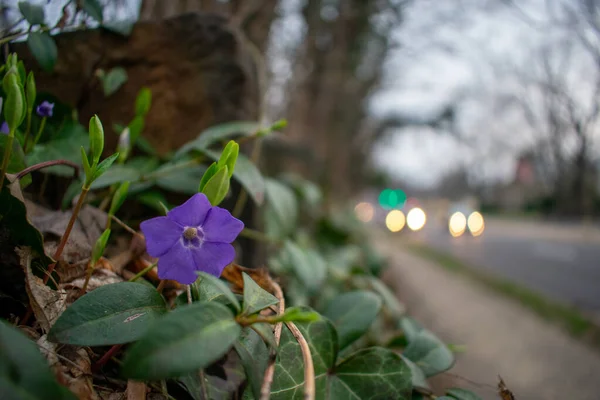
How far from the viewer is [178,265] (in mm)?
448

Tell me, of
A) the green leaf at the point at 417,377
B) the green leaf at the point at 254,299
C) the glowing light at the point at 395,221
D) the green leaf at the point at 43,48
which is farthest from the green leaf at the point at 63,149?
the glowing light at the point at 395,221

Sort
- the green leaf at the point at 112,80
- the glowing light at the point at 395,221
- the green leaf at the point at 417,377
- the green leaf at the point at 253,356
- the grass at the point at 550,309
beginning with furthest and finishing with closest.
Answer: the glowing light at the point at 395,221
the grass at the point at 550,309
the green leaf at the point at 112,80
the green leaf at the point at 417,377
the green leaf at the point at 253,356

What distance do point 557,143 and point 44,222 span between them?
1145 cm

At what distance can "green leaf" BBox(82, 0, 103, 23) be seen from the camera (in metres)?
0.83

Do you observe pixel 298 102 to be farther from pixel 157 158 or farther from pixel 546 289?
pixel 157 158

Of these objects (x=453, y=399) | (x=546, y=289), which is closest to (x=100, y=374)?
(x=453, y=399)

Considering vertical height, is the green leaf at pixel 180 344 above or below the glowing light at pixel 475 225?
above

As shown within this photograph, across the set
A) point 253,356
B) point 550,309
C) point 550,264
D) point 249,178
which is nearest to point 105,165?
point 253,356

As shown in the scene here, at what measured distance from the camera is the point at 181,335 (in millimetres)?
322

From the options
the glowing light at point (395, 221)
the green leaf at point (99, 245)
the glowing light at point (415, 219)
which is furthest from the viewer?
the glowing light at point (395, 221)

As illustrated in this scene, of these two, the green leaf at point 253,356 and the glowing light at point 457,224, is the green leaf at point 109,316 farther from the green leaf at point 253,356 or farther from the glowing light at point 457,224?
the glowing light at point 457,224

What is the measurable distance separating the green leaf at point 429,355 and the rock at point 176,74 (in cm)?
78

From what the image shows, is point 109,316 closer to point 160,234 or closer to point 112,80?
point 160,234

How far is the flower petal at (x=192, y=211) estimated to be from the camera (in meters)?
0.45
